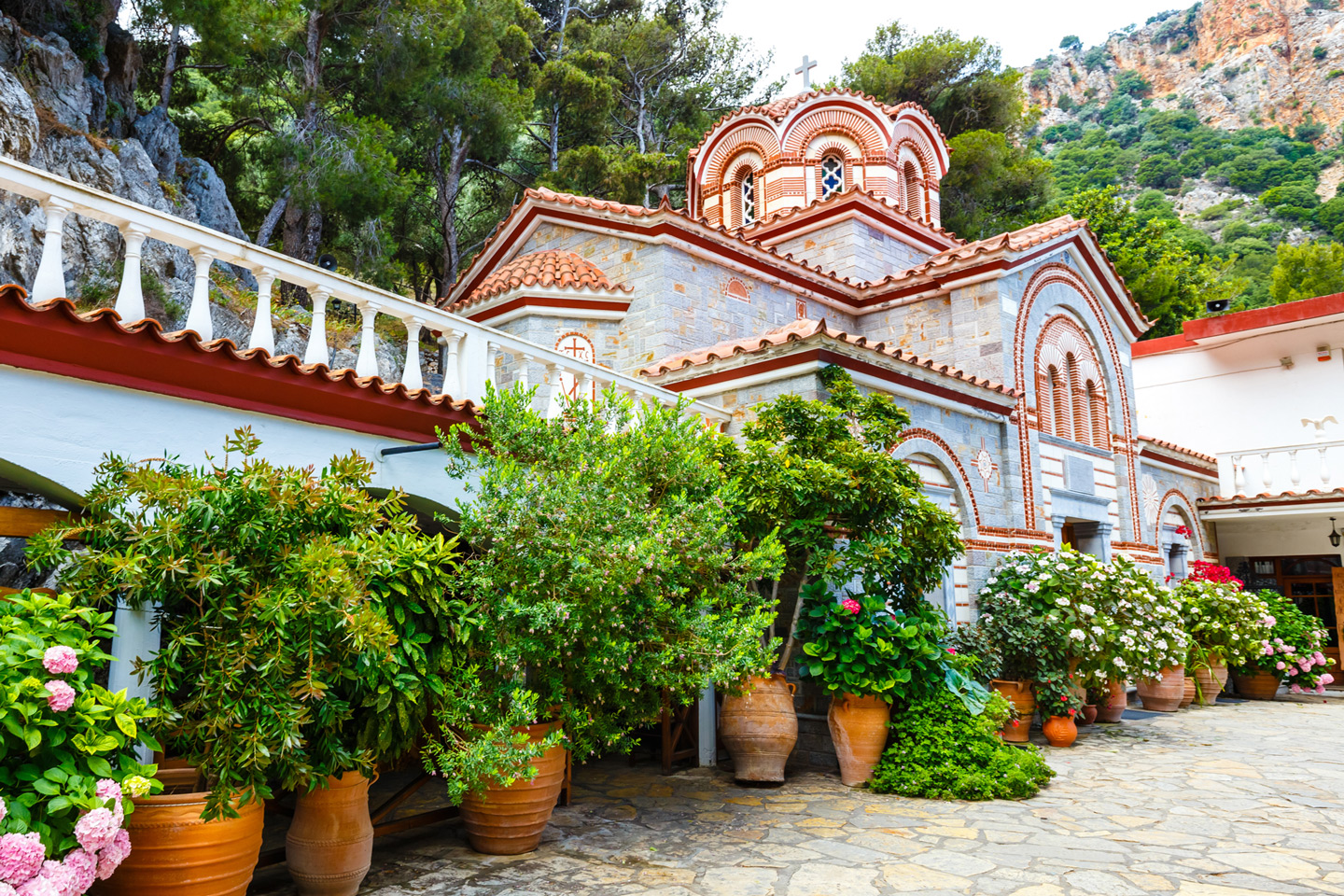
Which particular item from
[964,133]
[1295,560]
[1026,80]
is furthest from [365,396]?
[1026,80]

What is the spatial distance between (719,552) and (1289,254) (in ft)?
96.1

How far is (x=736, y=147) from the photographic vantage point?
54.1ft

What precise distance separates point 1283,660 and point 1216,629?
167cm

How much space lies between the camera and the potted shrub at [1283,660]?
1328cm

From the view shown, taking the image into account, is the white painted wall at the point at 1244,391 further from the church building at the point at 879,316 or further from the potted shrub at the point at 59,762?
the potted shrub at the point at 59,762

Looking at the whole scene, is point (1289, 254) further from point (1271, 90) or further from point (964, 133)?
point (1271, 90)

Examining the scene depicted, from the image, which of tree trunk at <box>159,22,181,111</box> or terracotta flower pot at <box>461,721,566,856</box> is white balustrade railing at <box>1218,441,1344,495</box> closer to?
terracotta flower pot at <box>461,721,566,856</box>

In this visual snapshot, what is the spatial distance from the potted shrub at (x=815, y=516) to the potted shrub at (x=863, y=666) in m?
0.30

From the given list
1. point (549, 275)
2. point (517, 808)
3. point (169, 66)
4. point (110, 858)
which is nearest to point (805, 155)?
point (549, 275)

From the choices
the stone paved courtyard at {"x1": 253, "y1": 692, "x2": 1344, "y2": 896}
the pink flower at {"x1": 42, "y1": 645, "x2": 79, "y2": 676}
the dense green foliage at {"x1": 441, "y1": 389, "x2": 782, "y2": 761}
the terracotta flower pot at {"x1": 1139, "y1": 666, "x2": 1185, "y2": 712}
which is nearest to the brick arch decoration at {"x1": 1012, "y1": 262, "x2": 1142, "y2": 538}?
the terracotta flower pot at {"x1": 1139, "y1": 666, "x2": 1185, "y2": 712}

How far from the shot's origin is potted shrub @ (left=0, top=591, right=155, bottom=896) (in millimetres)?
3064

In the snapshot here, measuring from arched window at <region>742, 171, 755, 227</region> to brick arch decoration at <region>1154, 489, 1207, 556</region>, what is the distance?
28.6 feet

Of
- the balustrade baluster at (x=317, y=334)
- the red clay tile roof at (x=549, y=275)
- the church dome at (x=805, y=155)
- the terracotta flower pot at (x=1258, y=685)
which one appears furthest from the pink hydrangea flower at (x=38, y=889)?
the terracotta flower pot at (x=1258, y=685)

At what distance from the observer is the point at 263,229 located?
57.7 ft
